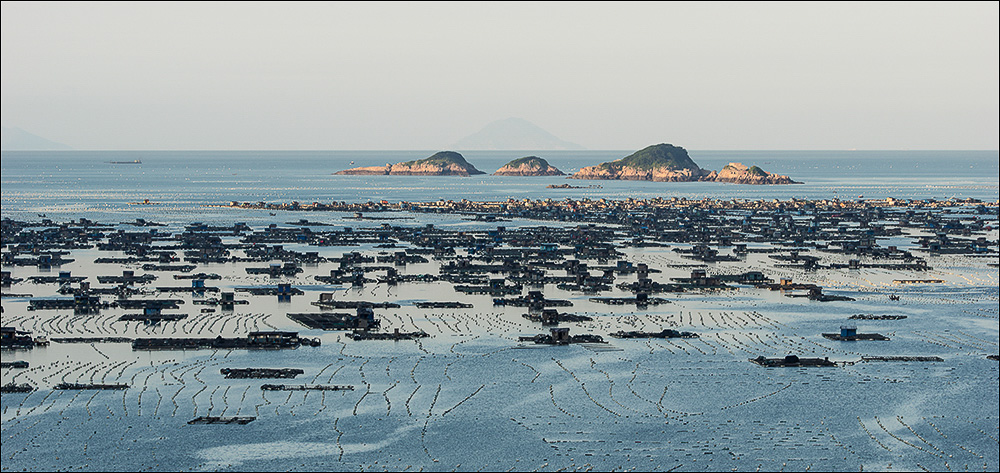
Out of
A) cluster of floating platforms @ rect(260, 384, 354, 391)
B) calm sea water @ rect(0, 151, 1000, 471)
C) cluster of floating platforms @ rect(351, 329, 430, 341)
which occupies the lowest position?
calm sea water @ rect(0, 151, 1000, 471)

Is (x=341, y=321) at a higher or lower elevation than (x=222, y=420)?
higher

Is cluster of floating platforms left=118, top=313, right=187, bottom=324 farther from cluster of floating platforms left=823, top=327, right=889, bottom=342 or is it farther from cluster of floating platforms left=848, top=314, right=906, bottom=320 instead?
cluster of floating platforms left=848, top=314, right=906, bottom=320

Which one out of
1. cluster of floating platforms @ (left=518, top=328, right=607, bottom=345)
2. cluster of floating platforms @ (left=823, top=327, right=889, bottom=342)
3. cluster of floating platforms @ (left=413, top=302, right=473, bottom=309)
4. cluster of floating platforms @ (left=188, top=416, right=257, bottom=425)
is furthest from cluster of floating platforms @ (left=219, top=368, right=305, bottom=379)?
cluster of floating platforms @ (left=823, top=327, right=889, bottom=342)

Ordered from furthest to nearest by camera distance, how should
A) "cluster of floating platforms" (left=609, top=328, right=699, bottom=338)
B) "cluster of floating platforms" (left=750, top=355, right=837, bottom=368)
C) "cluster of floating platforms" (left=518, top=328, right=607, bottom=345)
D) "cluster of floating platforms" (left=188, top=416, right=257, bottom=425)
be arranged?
"cluster of floating platforms" (left=609, top=328, right=699, bottom=338)
"cluster of floating platforms" (left=518, top=328, right=607, bottom=345)
"cluster of floating platforms" (left=750, top=355, right=837, bottom=368)
"cluster of floating platforms" (left=188, top=416, right=257, bottom=425)

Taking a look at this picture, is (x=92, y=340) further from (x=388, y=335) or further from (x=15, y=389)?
(x=388, y=335)

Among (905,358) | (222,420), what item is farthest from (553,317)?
(222,420)

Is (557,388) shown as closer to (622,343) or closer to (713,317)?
(622,343)

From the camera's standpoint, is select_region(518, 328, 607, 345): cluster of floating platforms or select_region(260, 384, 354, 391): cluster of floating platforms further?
select_region(518, 328, 607, 345): cluster of floating platforms
